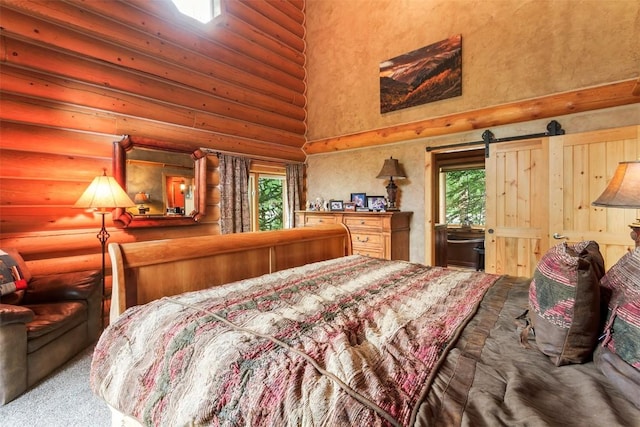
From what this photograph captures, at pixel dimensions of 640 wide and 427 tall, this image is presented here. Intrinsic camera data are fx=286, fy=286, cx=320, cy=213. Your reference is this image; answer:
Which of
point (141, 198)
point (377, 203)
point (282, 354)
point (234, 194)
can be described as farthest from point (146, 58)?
point (282, 354)

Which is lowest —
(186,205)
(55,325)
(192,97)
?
(55,325)

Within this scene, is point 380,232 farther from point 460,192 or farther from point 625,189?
point 460,192

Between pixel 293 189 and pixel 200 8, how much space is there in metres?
2.88

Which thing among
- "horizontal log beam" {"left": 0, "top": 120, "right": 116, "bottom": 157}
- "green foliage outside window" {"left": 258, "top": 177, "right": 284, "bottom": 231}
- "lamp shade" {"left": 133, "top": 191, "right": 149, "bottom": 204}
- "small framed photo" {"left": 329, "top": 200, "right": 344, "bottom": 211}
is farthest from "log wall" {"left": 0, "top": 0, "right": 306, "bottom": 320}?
"small framed photo" {"left": 329, "top": 200, "right": 344, "bottom": 211}

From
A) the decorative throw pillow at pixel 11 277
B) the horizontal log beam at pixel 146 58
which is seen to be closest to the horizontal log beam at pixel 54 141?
the horizontal log beam at pixel 146 58

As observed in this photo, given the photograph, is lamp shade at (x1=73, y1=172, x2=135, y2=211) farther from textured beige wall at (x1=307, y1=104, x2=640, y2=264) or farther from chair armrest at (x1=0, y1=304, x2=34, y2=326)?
textured beige wall at (x1=307, y1=104, x2=640, y2=264)

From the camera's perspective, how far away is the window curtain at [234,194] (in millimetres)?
4109

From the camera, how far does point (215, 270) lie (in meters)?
1.97

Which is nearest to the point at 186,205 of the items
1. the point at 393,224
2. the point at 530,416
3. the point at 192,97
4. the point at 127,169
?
the point at 127,169

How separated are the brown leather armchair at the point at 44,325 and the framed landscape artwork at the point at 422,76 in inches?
170

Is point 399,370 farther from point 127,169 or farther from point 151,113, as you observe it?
point 151,113

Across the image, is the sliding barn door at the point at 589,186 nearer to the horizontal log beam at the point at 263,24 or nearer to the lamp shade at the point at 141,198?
the horizontal log beam at the point at 263,24

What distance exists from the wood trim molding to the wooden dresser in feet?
4.00

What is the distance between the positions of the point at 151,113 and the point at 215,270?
8.15 feet
